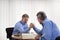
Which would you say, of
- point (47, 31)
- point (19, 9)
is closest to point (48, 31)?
point (47, 31)

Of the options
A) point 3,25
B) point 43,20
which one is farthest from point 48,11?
point 43,20

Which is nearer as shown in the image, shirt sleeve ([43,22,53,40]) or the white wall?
shirt sleeve ([43,22,53,40])

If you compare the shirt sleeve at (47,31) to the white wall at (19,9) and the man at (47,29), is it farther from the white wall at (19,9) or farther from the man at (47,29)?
the white wall at (19,9)

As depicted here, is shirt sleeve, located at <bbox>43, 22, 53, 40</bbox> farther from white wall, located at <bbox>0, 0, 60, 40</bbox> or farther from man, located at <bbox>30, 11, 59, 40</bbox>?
white wall, located at <bbox>0, 0, 60, 40</bbox>

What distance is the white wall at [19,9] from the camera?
17.6ft

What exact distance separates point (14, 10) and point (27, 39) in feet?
7.10

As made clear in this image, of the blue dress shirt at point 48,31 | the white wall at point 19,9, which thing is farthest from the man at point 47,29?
the white wall at point 19,9

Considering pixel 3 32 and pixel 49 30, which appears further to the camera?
pixel 3 32

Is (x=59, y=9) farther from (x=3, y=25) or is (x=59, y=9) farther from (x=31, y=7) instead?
(x=3, y=25)

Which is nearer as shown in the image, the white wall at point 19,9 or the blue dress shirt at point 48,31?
the blue dress shirt at point 48,31

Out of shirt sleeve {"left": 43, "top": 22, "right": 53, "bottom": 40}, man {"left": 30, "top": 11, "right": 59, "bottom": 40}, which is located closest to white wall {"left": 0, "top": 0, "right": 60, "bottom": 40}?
man {"left": 30, "top": 11, "right": 59, "bottom": 40}

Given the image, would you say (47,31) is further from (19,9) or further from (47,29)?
(19,9)

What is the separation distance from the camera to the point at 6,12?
17.7 ft

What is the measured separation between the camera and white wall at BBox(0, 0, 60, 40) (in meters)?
5.38
